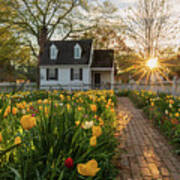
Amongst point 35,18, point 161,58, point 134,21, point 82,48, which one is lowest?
point 161,58

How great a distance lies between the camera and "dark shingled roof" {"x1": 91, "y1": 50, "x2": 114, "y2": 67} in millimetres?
21773

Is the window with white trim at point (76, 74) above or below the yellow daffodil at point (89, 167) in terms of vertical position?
above

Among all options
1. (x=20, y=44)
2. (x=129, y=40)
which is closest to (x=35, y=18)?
(x=20, y=44)

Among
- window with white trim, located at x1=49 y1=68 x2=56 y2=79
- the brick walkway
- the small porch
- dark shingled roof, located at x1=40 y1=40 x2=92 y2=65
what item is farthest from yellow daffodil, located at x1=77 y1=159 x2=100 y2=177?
the small porch

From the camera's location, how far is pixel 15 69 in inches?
1538

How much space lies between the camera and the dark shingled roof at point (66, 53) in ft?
68.9

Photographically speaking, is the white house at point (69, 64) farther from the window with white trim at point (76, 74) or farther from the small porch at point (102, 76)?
the small porch at point (102, 76)

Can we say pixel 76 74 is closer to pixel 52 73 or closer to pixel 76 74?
pixel 76 74

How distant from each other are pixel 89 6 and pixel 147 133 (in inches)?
824

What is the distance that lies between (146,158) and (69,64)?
18.4 meters

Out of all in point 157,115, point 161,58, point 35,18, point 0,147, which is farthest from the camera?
point 35,18

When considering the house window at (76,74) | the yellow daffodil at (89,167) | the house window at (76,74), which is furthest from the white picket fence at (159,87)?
the yellow daffodil at (89,167)

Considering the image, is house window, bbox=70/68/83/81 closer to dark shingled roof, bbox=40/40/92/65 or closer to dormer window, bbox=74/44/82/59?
dark shingled roof, bbox=40/40/92/65

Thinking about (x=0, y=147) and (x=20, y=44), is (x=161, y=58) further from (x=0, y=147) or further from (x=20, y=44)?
(x=0, y=147)
